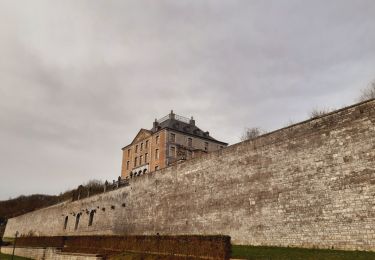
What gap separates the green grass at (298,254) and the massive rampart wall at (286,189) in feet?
2.01

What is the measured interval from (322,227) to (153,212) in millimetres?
12895

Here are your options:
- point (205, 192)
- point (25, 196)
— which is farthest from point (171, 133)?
point (25, 196)

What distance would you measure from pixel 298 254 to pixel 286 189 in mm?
3307

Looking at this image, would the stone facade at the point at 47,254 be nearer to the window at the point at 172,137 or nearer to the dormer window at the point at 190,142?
the window at the point at 172,137

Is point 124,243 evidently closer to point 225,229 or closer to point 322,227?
point 225,229

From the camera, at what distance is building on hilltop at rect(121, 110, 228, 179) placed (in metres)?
44.0

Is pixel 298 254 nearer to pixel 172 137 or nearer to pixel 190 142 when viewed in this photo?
pixel 172 137

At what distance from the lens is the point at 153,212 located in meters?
23.0

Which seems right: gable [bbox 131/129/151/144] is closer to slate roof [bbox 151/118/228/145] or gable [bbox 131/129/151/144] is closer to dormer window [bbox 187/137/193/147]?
slate roof [bbox 151/118/228/145]

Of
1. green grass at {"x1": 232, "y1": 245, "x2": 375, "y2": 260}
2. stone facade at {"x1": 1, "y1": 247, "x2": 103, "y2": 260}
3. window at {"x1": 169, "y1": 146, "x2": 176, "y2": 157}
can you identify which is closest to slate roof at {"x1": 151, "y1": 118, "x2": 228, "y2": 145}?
window at {"x1": 169, "y1": 146, "x2": 176, "y2": 157}

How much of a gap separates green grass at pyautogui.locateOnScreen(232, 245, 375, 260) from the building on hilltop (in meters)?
28.8

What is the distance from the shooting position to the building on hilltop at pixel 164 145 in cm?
4397

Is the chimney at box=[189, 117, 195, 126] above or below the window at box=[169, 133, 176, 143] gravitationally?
above

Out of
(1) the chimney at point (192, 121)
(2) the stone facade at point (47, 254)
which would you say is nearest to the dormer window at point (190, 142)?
(1) the chimney at point (192, 121)
